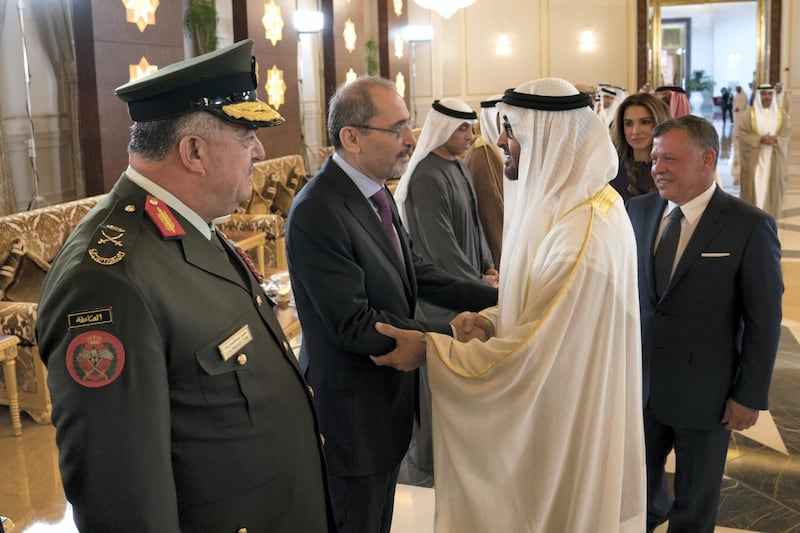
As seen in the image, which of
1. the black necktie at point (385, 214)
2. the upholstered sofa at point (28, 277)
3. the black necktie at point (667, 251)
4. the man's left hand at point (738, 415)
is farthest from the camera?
the upholstered sofa at point (28, 277)

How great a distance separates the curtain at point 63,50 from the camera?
Answer: 7039 mm

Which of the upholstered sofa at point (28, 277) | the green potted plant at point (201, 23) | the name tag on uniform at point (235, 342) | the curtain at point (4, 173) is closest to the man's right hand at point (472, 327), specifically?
the name tag on uniform at point (235, 342)

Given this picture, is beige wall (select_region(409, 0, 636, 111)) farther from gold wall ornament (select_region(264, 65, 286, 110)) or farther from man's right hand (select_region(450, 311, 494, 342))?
man's right hand (select_region(450, 311, 494, 342))

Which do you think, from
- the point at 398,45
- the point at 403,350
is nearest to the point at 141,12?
the point at 403,350

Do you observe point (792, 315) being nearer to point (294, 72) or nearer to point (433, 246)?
point (433, 246)

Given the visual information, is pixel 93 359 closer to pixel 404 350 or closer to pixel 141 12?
pixel 404 350

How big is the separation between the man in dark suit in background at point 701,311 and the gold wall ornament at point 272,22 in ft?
26.9

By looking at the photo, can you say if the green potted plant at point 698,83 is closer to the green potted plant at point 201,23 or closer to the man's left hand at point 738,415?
the green potted plant at point 201,23

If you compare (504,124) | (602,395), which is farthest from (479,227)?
(602,395)

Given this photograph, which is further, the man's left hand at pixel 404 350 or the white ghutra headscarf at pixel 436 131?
the white ghutra headscarf at pixel 436 131

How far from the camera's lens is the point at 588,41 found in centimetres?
1742

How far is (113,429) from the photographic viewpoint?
49.0 inches

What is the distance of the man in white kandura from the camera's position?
215 cm

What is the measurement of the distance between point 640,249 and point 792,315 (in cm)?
400
